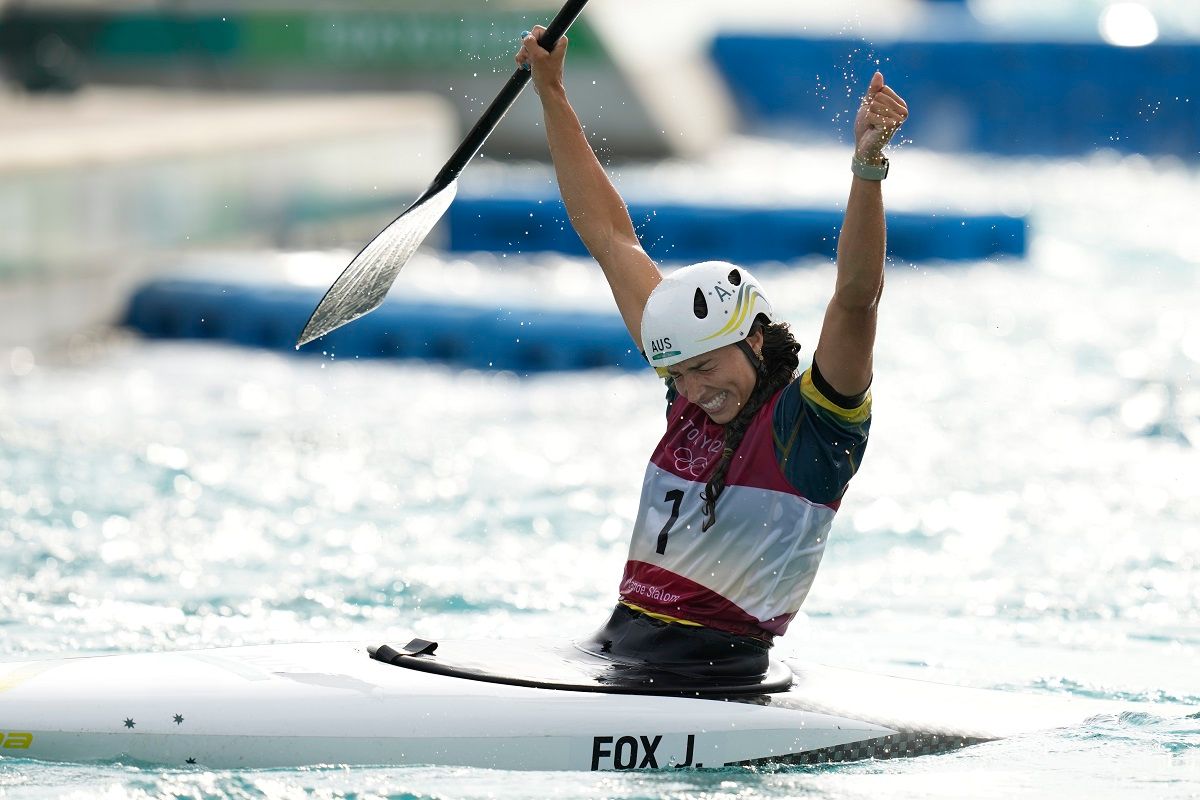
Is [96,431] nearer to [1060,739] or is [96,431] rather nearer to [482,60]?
[1060,739]

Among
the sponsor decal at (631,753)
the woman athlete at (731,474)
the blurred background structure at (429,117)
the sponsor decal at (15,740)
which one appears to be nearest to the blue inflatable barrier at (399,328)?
the blurred background structure at (429,117)

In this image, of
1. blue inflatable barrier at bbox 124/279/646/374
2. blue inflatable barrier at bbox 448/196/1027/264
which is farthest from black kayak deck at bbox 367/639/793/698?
blue inflatable barrier at bbox 448/196/1027/264

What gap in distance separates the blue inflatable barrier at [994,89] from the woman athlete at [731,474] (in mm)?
13471

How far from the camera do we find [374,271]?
5344 millimetres

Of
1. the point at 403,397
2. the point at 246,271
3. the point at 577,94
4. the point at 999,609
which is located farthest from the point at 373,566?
Result: the point at 577,94

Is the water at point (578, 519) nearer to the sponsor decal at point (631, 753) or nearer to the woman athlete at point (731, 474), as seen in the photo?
the sponsor decal at point (631, 753)

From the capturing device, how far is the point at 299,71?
17141mm

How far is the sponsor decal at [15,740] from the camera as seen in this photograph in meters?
4.18

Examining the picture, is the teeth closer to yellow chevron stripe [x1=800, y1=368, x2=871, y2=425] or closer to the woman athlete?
the woman athlete

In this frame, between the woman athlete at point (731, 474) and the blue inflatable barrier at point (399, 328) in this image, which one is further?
the blue inflatable barrier at point (399, 328)

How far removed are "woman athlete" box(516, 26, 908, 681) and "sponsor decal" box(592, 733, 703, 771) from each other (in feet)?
0.64

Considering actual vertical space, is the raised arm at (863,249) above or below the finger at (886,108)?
below

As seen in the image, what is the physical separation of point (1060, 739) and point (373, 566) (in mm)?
2962

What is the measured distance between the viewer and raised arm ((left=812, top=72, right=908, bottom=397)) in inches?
147
